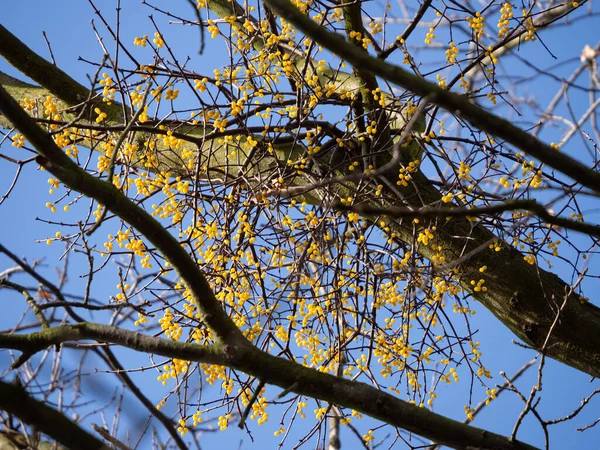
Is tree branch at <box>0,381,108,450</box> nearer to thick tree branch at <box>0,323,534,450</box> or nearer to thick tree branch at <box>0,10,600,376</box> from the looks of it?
thick tree branch at <box>0,323,534,450</box>

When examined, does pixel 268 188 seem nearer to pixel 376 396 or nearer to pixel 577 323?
pixel 376 396

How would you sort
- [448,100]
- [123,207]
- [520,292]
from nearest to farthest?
[448,100], [123,207], [520,292]

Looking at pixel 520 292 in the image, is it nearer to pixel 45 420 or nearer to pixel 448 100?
pixel 448 100

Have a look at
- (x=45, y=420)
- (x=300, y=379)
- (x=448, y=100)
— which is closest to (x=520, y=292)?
(x=300, y=379)

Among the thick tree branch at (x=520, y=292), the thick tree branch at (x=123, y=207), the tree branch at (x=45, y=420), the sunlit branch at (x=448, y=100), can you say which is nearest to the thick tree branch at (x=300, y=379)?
the thick tree branch at (x=123, y=207)

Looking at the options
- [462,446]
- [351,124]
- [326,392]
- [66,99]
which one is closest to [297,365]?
[326,392]

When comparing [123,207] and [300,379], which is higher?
[123,207]

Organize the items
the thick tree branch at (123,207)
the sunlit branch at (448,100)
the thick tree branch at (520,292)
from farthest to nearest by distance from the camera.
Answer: the thick tree branch at (520,292)
the thick tree branch at (123,207)
the sunlit branch at (448,100)

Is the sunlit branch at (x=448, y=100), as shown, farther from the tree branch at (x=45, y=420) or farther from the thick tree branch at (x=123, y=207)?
the tree branch at (x=45, y=420)

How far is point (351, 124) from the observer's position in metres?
2.02

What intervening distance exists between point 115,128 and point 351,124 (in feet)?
2.32

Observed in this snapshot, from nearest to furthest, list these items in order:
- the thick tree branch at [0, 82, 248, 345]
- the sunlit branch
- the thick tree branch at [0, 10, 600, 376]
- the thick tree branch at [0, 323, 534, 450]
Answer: the sunlit branch → the thick tree branch at [0, 82, 248, 345] → the thick tree branch at [0, 323, 534, 450] → the thick tree branch at [0, 10, 600, 376]

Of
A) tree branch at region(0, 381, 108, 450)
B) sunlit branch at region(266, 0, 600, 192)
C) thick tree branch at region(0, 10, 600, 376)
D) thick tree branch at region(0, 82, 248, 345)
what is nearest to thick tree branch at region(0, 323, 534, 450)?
thick tree branch at region(0, 82, 248, 345)

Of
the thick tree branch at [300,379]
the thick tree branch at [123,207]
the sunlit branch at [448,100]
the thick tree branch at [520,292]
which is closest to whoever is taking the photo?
the sunlit branch at [448,100]
